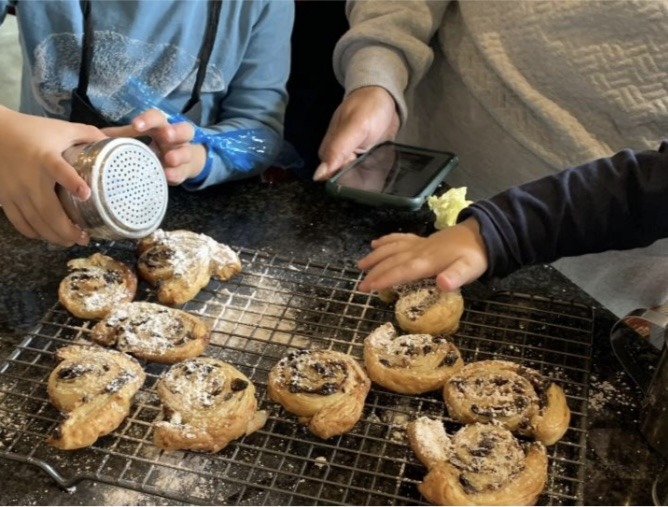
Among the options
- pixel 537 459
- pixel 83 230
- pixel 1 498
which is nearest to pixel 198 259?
pixel 83 230

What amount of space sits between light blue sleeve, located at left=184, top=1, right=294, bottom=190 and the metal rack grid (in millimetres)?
348

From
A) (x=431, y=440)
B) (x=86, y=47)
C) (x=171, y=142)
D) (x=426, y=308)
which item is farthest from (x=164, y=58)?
(x=431, y=440)

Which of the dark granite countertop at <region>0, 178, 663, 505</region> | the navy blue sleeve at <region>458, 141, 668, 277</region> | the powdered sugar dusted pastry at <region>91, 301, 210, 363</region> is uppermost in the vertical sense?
the navy blue sleeve at <region>458, 141, 668, 277</region>

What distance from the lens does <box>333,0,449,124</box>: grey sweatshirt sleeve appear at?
1.33 meters

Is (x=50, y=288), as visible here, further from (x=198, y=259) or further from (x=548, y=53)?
(x=548, y=53)

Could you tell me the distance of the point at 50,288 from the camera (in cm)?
108

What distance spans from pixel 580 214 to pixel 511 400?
0.94 ft

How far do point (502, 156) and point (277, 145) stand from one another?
45cm

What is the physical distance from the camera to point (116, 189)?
3.13 feet

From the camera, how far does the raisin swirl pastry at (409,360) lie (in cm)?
89

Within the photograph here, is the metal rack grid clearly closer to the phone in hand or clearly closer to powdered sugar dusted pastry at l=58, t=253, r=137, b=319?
powdered sugar dusted pastry at l=58, t=253, r=137, b=319

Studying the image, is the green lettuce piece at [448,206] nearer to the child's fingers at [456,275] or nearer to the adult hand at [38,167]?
the child's fingers at [456,275]

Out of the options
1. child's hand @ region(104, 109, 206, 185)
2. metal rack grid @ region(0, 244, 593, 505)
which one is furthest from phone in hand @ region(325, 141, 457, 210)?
child's hand @ region(104, 109, 206, 185)

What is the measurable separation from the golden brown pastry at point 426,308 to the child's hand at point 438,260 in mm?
33
